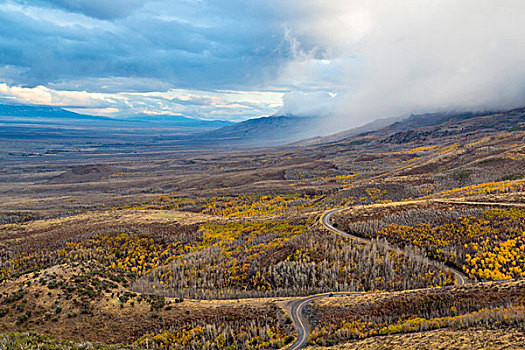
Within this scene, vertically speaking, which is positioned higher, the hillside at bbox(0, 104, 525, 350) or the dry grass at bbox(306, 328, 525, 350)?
the dry grass at bbox(306, 328, 525, 350)

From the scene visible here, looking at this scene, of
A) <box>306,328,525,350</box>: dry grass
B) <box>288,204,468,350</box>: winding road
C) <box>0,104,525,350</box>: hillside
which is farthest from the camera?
<box>288,204,468,350</box>: winding road

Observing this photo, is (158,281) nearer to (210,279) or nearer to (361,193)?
(210,279)

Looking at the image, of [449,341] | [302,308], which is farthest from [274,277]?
[449,341]

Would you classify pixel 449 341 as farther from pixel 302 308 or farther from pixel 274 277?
pixel 274 277

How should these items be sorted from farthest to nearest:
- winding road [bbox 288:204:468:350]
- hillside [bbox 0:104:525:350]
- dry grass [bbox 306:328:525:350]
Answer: winding road [bbox 288:204:468:350] → hillside [bbox 0:104:525:350] → dry grass [bbox 306:328:525:350]

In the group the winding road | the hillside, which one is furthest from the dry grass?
the winding road

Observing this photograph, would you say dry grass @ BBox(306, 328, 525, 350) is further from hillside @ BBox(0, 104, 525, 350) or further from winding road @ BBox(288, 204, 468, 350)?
winding road @ BBox(288, 204, 468, 350)

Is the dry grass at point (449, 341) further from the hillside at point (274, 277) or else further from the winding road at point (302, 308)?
the winding road at point (302, 308)

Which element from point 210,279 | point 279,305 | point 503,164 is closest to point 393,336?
point 279,305

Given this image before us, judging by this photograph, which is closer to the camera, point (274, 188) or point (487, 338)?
point (487, 338)

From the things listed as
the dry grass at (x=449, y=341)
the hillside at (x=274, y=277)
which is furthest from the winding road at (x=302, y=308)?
the dry grass at (x=449, y=341)

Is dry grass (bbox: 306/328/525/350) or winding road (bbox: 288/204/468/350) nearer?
dry grass (bbox: 306/328/525/350)
